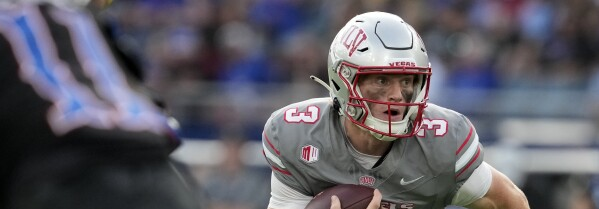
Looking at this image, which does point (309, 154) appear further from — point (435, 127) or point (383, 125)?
point (435, 127)

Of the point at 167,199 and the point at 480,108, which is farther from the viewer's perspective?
the point at 480,108

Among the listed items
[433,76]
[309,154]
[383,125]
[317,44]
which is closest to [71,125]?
[383,125]

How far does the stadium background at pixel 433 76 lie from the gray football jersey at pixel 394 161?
4.02 metres

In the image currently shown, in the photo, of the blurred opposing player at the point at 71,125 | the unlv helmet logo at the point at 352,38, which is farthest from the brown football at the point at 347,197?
the blurred opposing player at the point at 71,125

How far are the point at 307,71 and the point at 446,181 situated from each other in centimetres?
498

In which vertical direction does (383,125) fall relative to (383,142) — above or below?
above

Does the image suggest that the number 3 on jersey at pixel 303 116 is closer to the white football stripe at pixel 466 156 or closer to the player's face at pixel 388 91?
the player's face at pixel 388 91

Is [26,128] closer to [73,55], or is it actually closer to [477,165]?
[73,55]

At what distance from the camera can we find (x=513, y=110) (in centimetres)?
821

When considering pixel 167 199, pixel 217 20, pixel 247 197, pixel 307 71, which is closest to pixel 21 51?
pixel 167 199

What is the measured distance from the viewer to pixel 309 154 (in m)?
3.43

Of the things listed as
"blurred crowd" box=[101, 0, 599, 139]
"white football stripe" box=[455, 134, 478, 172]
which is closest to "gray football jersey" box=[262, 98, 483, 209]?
"white football stripe" box=[455, 134, 478, 172]

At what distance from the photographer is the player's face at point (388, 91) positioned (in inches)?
129

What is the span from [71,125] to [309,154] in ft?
7.96
